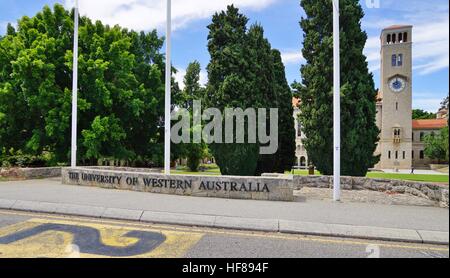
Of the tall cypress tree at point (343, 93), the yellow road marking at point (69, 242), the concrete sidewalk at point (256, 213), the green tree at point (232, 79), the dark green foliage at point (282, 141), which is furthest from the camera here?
the dark green foliage at point (282, 141)

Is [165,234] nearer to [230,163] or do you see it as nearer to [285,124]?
[230,163]

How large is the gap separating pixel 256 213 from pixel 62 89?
17.0 m

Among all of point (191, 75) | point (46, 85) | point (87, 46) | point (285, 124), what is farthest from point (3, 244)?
point (191, 75)

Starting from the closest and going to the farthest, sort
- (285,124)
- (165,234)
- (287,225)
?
(165,234), (287,225), (285,124)

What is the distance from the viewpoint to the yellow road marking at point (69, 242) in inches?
197

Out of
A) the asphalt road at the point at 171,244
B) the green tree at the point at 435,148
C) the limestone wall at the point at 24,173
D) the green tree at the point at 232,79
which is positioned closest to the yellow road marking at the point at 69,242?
the asphalt road at the point at 171,244

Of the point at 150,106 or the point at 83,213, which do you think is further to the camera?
the point at 150,106

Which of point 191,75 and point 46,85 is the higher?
point 191,75

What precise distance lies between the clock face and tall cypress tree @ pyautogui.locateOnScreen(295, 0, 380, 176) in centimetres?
5218

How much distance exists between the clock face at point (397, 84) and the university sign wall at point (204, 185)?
206ft

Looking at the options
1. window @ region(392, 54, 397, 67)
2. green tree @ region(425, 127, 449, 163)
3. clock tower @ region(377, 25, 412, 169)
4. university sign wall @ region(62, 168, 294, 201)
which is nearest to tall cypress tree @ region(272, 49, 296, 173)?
university sign wall @ region(62, 168, 294, 201)

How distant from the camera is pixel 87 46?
2006cm

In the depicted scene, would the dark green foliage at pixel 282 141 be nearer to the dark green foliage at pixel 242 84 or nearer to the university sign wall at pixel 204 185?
the dark green foliage at pixel 242 84
